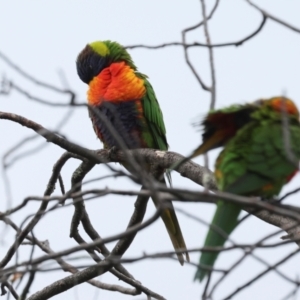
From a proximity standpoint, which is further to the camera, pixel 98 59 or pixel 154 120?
pixel 98 59

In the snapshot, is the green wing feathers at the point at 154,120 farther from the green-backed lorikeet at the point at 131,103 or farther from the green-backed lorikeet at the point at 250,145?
the green-backed lorikeet at the point at 250,145

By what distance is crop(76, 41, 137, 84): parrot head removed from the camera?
5.55 meters

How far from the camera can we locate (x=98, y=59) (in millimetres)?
5582

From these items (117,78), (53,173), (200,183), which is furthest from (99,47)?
(200,183)

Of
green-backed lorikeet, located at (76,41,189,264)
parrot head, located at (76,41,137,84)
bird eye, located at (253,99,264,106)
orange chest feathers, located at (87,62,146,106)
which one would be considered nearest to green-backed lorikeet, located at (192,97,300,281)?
bird eye, located at (253,99,264,106)

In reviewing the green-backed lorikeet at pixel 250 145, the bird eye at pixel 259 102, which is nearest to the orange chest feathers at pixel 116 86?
the bird eye at pixel 259 102

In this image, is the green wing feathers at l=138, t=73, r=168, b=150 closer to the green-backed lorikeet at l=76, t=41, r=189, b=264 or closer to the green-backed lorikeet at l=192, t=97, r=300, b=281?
the green-backed lorikeet at l=76, t=41, r=189, b=264

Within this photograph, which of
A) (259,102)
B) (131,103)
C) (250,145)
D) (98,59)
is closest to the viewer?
(250,145)

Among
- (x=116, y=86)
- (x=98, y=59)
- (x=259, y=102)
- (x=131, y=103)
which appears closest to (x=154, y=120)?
(x=131, y=103)

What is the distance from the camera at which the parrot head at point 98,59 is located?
5555mm

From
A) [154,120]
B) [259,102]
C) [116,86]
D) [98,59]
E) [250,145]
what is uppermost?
[98,59]

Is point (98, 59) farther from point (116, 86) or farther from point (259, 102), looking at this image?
point (259, 102)

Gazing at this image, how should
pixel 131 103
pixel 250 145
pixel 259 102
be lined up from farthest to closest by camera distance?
pixel 131 103, pixel 259 102, pixel 250 145

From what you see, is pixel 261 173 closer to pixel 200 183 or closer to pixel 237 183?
pixel 237 183
